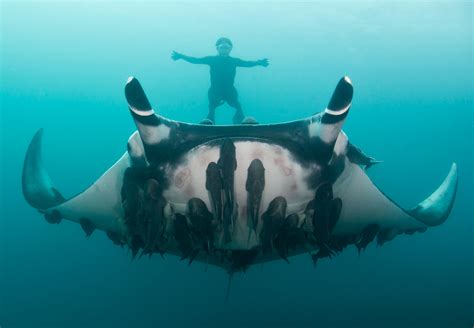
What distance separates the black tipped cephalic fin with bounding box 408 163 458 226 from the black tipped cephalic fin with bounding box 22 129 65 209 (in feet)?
14.1

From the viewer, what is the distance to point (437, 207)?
13.5 feet

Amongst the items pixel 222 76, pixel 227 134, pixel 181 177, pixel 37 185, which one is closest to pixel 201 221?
pixel 181 177

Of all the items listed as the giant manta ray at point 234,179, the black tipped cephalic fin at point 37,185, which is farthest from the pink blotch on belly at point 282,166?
the black tipped cephalic fin at point 37,185

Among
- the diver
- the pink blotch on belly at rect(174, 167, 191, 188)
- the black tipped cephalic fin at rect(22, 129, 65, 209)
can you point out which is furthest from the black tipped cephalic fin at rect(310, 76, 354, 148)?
the diver

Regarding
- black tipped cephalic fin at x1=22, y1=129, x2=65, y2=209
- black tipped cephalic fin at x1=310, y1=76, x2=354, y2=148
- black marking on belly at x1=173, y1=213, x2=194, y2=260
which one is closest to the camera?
black tipped cephalic fin at x1=310, y1=76, x2=354, y2=148

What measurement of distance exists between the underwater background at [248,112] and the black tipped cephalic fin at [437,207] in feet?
30.0

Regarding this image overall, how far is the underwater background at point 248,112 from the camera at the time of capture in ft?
43.9

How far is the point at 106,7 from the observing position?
27.8 metres

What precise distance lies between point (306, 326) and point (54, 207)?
35.3 feet

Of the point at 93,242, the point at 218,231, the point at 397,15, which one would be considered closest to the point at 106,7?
the point at 93,242

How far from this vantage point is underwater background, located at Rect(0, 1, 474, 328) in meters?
13.4

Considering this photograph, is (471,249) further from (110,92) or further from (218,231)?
(110,92)

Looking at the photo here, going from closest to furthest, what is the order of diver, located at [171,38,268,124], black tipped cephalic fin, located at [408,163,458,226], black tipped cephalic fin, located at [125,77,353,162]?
black tipped cephalic fin, located at [125,77,353,162]
black tipped cephalic fin, located at [408,163,458,226]
diver, located at [171,38,268,124]

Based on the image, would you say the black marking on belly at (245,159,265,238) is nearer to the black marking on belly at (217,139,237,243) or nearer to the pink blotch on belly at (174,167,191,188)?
the black marking on belly at (217,139,237,243)
